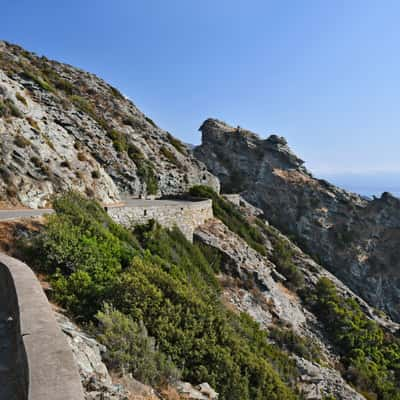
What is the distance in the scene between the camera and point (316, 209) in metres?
52.8

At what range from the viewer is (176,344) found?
7027mm

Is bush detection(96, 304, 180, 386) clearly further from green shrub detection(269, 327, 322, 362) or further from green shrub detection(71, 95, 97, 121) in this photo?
green shrub detection(71, 95, 97, 121)

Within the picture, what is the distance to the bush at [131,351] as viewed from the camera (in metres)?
5.05

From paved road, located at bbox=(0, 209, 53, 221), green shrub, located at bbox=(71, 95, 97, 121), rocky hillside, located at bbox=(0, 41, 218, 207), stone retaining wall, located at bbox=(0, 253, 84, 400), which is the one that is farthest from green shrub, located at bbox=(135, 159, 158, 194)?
stone retaining wall, located at bbox=(0, 253, 84, 400)

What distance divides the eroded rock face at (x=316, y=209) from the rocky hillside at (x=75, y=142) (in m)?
19.8

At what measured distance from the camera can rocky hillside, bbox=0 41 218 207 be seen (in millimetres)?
16781

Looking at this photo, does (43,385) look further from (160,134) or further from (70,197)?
(160,134)

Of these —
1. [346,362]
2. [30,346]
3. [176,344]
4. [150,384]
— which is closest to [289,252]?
[346,362]

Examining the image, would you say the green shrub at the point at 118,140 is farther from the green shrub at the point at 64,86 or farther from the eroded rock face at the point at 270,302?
the eroded rock face at the point at 270,302

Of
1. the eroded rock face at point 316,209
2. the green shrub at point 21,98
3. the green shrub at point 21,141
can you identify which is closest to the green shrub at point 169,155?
the green shrub at point 21,98

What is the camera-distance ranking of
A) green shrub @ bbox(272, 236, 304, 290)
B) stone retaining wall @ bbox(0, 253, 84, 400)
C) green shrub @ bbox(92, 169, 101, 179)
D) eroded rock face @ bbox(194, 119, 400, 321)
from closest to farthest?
stone retaining wall @ bbox(0, 253, 84, 400), green shrub @ bbox(92, 169, 101, 179), green shrub @ bbox(272, 236, 304, 290), eroded rock face @ bbox(194, 119, 400, 321)

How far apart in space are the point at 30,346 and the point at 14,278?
2.45 metres

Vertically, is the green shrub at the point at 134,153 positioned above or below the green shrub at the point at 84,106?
below

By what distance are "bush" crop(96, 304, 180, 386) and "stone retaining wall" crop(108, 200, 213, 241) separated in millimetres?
10540
